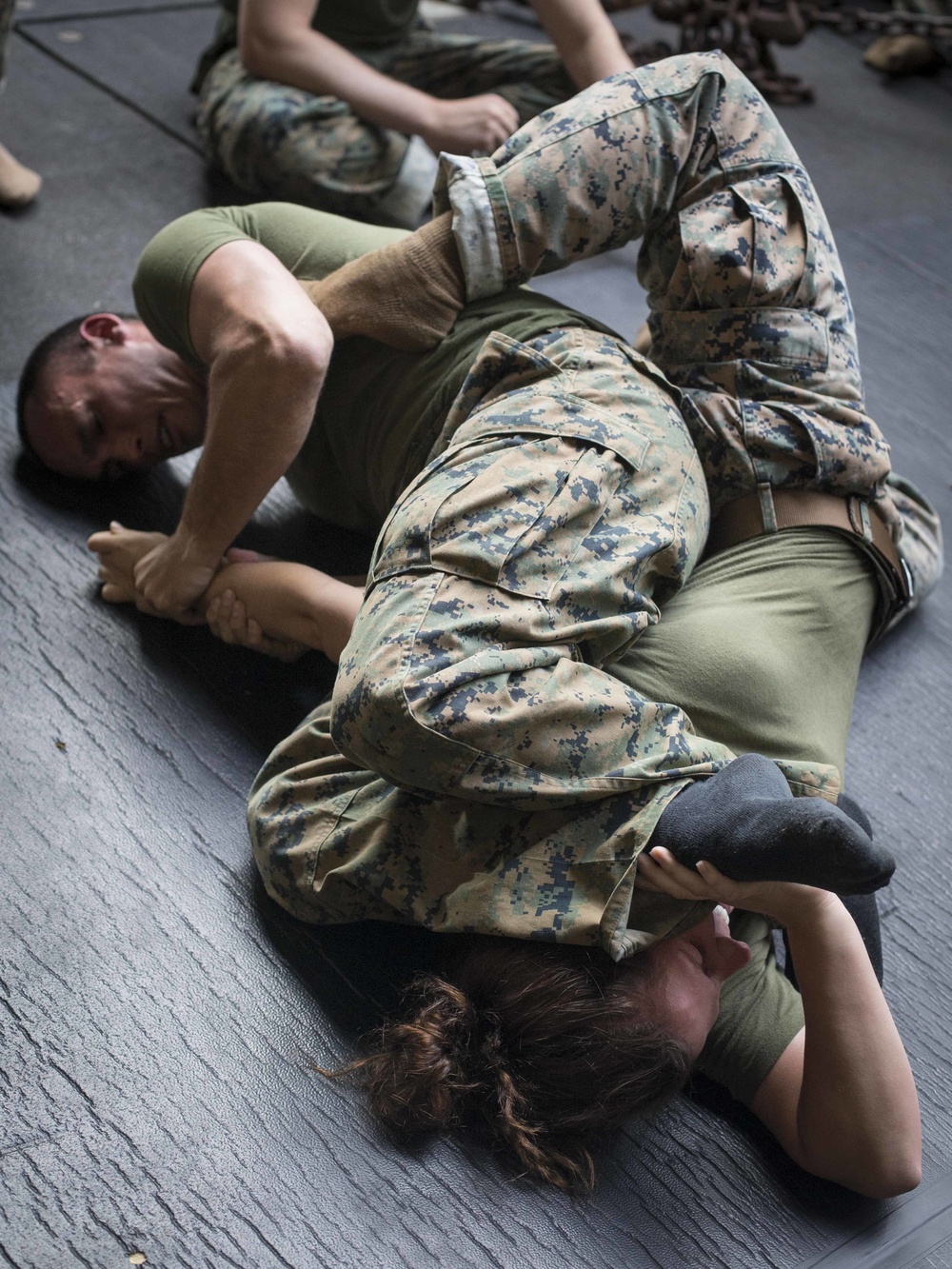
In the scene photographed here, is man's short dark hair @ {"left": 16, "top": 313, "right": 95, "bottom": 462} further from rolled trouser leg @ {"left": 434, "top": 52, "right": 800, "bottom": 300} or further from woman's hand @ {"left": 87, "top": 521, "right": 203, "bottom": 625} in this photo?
rolled trouser leg @ {"left": 434, "top": 52, "right": 800, "bottom": 300}

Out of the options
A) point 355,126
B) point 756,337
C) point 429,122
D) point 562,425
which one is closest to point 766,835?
point 562,425

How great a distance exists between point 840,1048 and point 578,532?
1.72 feet

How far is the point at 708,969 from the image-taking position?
44.3 inches

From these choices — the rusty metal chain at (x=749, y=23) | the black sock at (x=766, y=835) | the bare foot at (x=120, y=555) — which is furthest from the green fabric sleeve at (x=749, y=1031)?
the rusty metal chain at (x=749, y=23)

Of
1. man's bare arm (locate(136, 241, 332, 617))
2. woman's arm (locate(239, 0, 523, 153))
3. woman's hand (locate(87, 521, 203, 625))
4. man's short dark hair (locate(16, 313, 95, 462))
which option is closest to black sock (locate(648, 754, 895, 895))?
man's bare arm (locate(136, 241, 332, 617))

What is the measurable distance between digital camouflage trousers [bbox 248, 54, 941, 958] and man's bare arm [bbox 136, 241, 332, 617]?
0.66ft

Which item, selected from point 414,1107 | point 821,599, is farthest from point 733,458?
point 414,1107

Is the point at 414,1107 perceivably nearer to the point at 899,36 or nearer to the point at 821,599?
the point at 821,599

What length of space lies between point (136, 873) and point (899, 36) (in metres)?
3.84

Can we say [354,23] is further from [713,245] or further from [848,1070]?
[848,1070]

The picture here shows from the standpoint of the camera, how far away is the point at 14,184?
2.31 m

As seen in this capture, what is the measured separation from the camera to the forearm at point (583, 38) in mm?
2232

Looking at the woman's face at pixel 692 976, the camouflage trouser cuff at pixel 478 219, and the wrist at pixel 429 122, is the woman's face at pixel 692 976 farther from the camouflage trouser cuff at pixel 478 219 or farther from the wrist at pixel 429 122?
the wrist at pixel 429 122

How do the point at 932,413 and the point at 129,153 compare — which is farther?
Result: the point at 129,153
